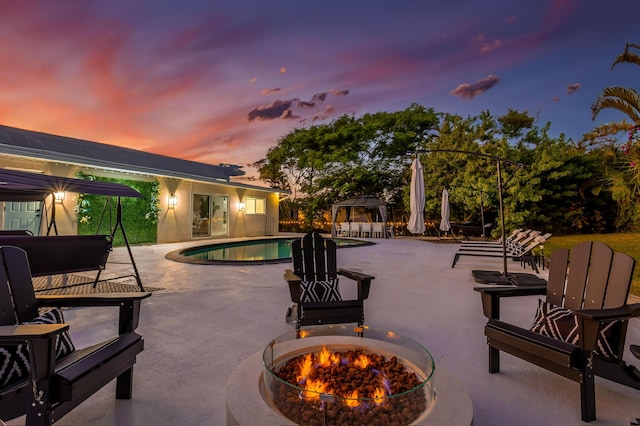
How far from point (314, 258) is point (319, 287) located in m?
0.39

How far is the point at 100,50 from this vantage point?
9.11 m

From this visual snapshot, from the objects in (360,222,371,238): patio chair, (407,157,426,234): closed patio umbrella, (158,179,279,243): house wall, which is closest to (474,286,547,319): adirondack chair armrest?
(407,157,426,234): closed patio umbrella

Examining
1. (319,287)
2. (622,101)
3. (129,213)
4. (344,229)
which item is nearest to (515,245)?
(622,101)

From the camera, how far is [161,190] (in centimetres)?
1199

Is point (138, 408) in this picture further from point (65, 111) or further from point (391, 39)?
point (65, 111)

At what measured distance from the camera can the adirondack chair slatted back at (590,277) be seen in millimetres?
2281

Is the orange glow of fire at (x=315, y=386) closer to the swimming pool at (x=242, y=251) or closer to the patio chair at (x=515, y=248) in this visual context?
the patio chair at (x=515, y=248)

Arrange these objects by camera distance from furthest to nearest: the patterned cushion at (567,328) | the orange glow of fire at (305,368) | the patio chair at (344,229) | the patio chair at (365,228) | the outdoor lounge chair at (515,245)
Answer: the patio chair at (344,229) < the patio chair at (365,228) < the outdoor lounge chair at (515,245) < the patterned cushion at (567,328) < the orange glow of fire at (305,368)

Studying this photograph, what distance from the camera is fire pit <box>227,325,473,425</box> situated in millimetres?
1361

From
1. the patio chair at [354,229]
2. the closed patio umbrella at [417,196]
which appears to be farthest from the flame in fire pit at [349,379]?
the patio chair at [354,229]

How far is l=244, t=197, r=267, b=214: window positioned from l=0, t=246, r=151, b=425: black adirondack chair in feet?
45.8

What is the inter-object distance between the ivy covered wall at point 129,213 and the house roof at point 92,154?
0.78 metres

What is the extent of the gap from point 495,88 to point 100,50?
16.0m

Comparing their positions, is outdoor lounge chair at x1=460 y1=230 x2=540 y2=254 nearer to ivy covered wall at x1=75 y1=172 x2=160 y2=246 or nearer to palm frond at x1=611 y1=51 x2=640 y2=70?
palm frond at x1=611 y1=51 x2=640 y2=70
